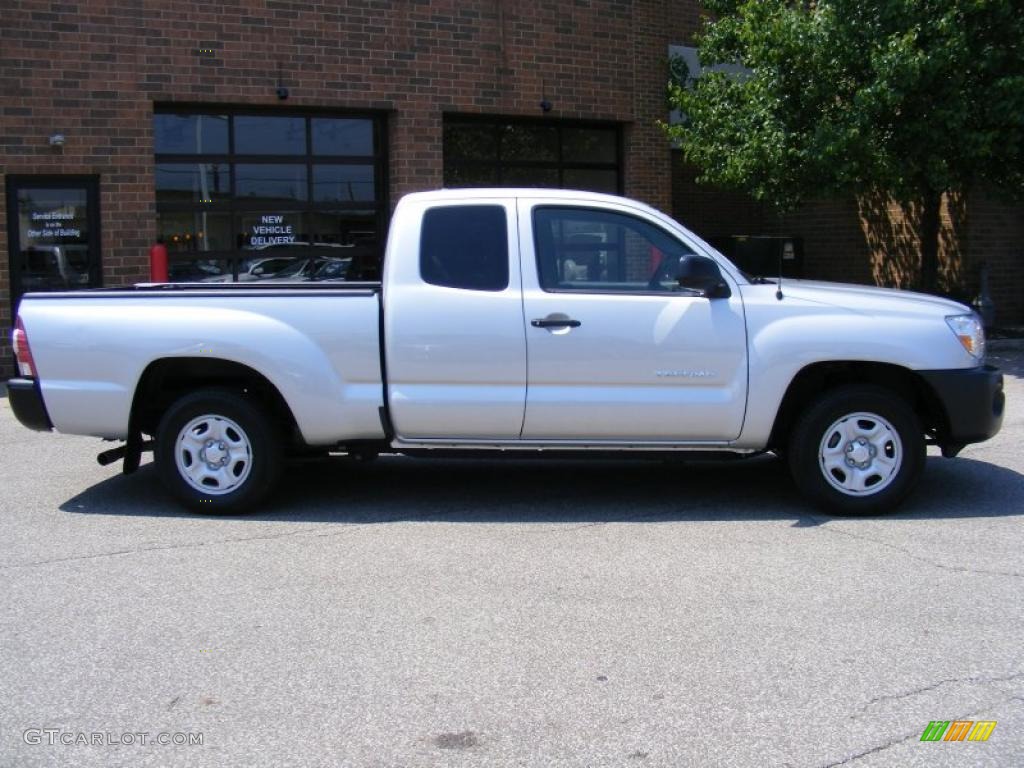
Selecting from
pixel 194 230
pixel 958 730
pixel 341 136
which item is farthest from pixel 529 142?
pixel 958 730

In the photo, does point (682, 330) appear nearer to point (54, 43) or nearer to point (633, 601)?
point (633, 601)

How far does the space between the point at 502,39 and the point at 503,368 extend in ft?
32.5

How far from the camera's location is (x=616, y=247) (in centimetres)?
689

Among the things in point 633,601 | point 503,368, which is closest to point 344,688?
point 633,601

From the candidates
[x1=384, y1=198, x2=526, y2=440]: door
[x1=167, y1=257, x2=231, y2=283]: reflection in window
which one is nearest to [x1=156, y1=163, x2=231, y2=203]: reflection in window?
[x1=167, y1=257, x2=231, y2=283]: reflection in window

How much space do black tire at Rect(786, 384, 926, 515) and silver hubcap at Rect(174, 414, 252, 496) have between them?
3.43 m

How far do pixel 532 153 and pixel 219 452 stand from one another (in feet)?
33.9

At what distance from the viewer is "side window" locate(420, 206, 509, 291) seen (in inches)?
269

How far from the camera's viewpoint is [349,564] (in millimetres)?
6004

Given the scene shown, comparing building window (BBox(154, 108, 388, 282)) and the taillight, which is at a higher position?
building window (BBox(154, 108, 388, 282))

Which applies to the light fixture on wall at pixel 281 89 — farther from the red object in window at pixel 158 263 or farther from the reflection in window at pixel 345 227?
the red object in window at pixel 158 263

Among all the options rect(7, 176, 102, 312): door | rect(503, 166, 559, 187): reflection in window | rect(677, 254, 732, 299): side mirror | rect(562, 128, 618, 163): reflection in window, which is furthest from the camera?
rect(562, 128, 618, 163): reflection in window

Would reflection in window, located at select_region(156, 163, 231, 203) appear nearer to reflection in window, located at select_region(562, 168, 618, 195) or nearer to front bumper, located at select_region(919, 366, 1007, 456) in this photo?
reflection in window, located at select_region(562, 168, 618, 195)

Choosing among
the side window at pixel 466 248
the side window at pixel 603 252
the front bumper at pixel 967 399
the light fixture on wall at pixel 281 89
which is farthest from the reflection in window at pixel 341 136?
the front bumper at pixel 967 399
